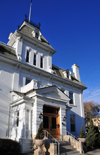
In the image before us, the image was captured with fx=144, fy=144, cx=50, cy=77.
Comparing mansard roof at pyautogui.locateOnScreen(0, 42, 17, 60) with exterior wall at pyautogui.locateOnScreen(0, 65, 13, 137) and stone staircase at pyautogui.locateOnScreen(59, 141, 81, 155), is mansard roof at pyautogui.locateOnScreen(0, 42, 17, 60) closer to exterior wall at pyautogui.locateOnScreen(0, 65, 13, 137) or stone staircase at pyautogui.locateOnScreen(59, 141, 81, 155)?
exterior wall at pyautogui.locateOnScreen(0, 65, 13, 137)

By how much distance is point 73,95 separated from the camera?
22.8m

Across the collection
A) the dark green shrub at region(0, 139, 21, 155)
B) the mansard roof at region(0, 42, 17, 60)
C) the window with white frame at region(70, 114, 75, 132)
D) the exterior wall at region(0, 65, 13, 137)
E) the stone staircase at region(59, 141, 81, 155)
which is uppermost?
the mansard roof at region(0, 42, 17, 60)


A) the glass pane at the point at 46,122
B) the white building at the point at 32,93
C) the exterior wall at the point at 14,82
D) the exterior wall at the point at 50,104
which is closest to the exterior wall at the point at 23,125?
the white building at the point at 32,93

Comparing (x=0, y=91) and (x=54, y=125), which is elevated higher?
(x=0, y=91)

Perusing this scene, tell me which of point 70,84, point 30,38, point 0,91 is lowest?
point 0,91

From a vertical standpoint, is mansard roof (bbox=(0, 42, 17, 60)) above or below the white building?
above

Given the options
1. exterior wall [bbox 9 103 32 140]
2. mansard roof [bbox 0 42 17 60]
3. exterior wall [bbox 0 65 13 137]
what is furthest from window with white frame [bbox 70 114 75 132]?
mansard roof [bbox 0 42 17 60]

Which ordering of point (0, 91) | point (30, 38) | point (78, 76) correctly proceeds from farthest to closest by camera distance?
point (78, 76)
point (30, 38)
point (0, 91)

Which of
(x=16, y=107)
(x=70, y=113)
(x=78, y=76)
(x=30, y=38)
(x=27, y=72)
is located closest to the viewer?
(x=16, y=107)

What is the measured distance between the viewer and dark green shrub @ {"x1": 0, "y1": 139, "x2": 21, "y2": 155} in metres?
10.4

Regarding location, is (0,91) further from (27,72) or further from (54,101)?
(54,101)

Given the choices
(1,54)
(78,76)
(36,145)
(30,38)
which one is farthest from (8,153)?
(78,76)

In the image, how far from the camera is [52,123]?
14828 mm

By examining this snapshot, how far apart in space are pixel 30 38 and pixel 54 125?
11.5m
